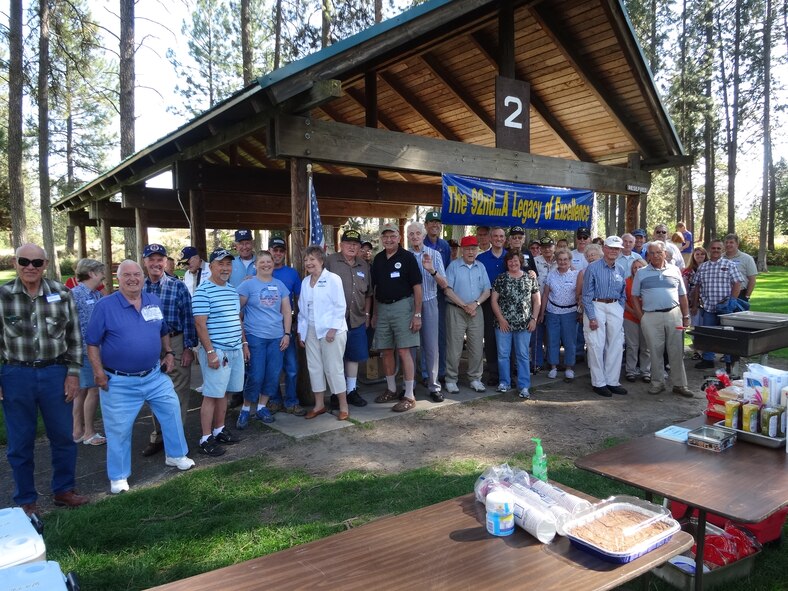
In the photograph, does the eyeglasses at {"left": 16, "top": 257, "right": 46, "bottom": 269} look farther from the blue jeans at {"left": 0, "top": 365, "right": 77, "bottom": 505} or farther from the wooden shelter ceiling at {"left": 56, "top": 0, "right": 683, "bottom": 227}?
the wooden shelter ceiling at {"left": 56, "top": 0, "right": 683, "bottom": 227}

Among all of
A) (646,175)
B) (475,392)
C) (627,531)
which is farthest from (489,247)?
(627,531)

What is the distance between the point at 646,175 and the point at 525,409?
19.0 feet

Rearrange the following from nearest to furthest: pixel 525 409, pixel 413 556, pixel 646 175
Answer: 1. pixel 413 556
2. pixel 525 409
3. pixel 646 175

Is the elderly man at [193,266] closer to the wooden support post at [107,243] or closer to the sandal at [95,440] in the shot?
the sandal at [95,440]

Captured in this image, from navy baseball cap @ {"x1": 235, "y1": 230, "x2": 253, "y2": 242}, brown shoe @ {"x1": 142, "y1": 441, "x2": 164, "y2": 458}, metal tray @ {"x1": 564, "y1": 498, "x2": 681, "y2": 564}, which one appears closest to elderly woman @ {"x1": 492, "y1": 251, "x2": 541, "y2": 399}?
navy baseball cap @ {"x1": 235, "y1": 230, "x2": 253, "y2": 242}

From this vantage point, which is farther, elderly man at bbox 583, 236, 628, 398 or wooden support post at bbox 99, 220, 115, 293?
wooden support post at bbox 99, 220, 115, 293

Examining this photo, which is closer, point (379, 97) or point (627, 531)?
point (627, 531)

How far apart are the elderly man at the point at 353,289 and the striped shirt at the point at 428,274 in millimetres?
664

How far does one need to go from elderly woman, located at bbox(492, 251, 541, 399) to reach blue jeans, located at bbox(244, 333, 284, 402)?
9.08ft

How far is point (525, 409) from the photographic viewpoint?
617 cm

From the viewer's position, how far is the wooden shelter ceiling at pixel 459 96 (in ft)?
18.6

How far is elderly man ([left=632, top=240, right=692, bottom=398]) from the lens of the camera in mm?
6492

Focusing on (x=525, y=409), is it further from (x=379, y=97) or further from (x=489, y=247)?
(x=379, y=97)

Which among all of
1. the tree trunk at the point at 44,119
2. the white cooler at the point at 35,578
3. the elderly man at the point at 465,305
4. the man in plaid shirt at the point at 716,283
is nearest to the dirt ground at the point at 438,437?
the elderly man at the point at 465,305
